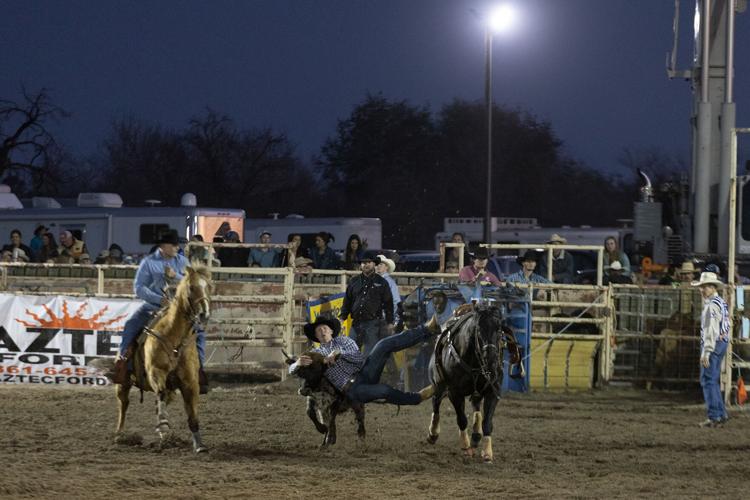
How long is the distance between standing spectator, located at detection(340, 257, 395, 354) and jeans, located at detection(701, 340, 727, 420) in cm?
376

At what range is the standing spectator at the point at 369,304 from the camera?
14.5 meters

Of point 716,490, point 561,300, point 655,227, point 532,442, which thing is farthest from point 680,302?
point 716,490

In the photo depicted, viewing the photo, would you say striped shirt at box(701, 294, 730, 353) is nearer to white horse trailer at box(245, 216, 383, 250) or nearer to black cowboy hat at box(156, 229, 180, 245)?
black cowboy hat at box(156, 229, 180, 245)

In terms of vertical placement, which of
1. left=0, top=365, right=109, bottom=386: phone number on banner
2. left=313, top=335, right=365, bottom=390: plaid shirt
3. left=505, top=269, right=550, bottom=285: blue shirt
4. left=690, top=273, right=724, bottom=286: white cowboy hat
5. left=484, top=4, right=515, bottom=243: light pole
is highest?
left=484, top=4, right=515, bottom=243: light pole

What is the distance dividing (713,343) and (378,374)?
165 inches

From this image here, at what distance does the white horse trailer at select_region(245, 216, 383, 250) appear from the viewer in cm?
3152

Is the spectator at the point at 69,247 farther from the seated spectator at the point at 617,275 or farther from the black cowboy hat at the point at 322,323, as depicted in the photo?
the black cowboy hat at the point at 322,323

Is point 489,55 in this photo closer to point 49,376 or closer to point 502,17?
point 502,17

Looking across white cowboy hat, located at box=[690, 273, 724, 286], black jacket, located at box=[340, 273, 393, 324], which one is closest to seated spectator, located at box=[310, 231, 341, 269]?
black jacket, located at box=[340, 273, 393, 324]

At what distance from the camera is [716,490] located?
30.7 ft

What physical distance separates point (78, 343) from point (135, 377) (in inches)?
197

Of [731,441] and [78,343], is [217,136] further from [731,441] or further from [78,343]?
[731,441]

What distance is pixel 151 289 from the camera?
11.5 metres

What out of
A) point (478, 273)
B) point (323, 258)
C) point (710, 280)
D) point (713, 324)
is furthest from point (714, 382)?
point (323, 258)
